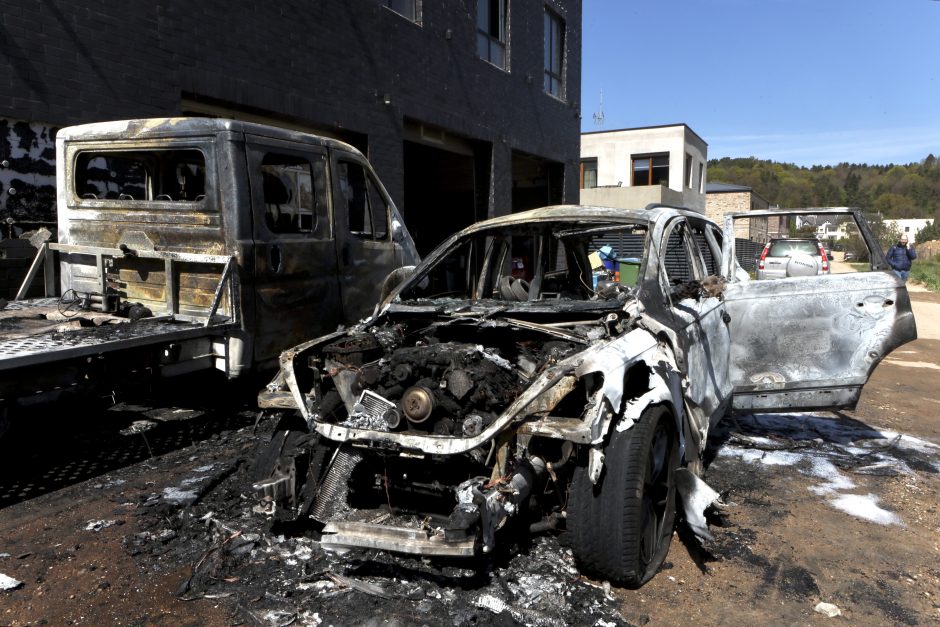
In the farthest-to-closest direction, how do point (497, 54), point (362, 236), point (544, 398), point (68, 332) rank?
point (497, 54) → point (362, 236) → point (68, 332) → point (544, 398)

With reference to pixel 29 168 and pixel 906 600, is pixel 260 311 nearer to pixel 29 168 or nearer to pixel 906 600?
pixel 29 168

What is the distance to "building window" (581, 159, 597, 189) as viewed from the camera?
1350 inches

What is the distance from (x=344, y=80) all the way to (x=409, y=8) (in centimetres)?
251

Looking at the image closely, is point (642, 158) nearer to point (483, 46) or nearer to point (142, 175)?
point (483, 46)

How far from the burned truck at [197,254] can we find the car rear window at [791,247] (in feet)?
47.4

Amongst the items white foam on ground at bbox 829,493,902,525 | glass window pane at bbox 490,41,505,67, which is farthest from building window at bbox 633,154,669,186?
white foam on ground at bbox 829,493,902,525

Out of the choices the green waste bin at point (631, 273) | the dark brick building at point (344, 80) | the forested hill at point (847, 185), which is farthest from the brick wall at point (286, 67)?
the forested hill at point (847, 185)

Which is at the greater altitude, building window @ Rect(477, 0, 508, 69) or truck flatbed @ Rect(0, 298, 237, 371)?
building window @ Rect(477, 0, 508, 69)

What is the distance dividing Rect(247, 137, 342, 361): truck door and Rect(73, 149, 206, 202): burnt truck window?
71 centimetres

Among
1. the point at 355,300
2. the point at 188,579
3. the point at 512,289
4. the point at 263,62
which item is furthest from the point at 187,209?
the point at 263,62

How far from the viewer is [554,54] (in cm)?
1716

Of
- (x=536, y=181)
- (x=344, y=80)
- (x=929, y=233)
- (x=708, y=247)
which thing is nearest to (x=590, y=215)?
(x=708, y=247)

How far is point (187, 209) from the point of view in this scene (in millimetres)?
5234

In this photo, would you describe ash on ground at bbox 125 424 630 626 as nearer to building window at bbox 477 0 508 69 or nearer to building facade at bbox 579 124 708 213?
building window at bbox 477 0 508 69
